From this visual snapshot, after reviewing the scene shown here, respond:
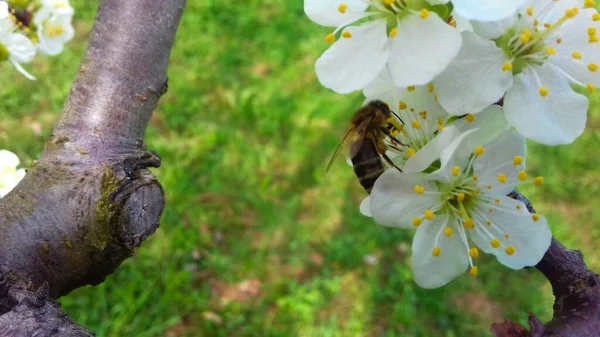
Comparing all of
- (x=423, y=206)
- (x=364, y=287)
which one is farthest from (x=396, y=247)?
(x=423, y=206)

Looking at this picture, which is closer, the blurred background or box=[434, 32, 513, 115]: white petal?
box=[434, 32, 513, 115]: white petal

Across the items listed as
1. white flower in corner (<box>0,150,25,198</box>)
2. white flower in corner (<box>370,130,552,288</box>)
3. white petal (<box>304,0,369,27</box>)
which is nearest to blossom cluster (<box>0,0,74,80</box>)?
white flower in corner (<box>0,150,25,198</box>)

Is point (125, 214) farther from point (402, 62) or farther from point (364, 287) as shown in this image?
point (364, 287)

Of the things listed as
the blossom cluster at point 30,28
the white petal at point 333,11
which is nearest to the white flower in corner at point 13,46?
the blossom cluster at point 30,28

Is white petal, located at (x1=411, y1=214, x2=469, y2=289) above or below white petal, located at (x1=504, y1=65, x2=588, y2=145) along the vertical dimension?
below

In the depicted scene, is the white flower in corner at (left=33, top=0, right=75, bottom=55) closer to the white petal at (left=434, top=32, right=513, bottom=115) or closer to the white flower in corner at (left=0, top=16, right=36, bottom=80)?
the white flower in corner at (left=0, top=16, right=36, bottom=80)

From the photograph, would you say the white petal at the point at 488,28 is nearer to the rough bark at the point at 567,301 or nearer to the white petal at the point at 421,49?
the white petal at the point at 421,49
